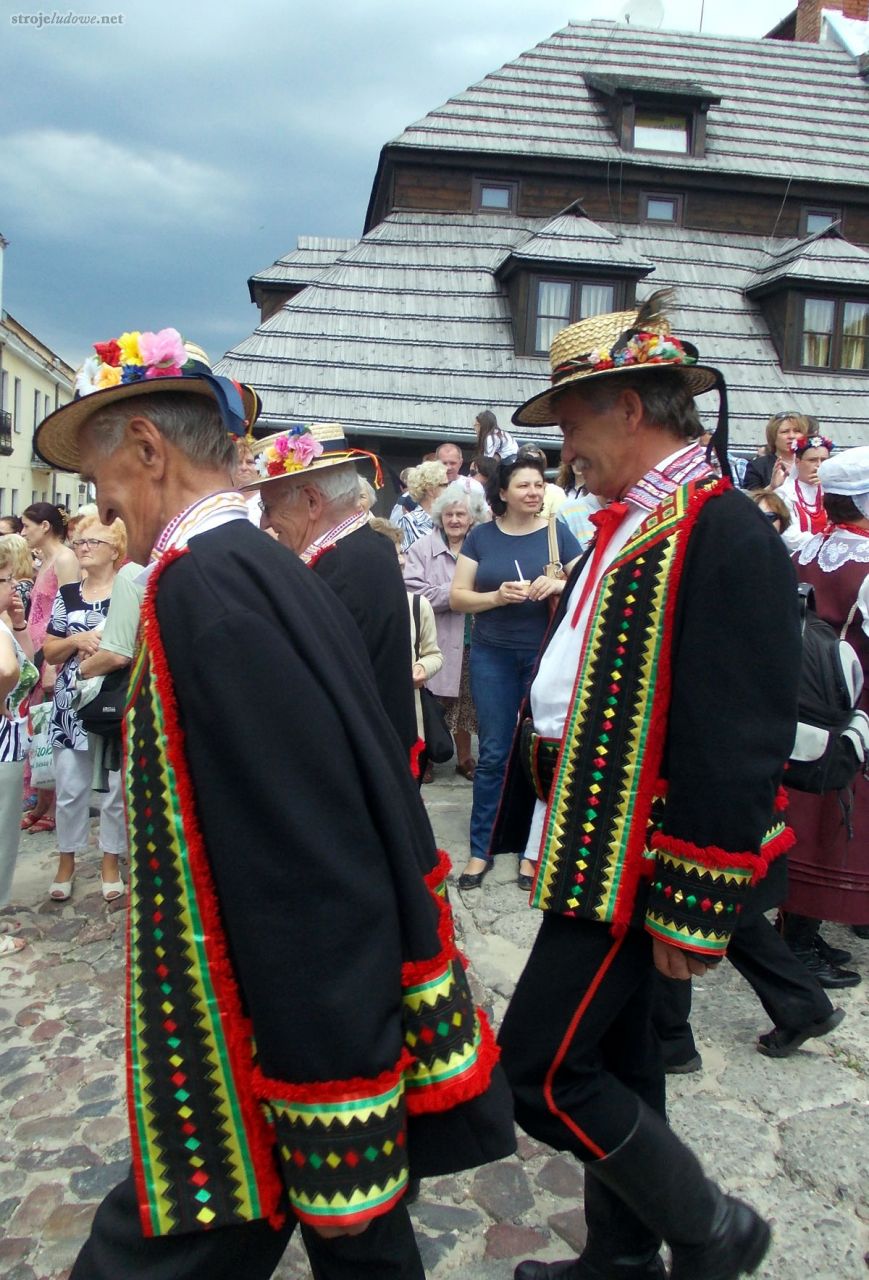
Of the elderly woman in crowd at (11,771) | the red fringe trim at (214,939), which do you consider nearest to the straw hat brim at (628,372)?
the red fringe trim at (214,939)

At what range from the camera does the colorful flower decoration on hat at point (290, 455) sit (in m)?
3.24

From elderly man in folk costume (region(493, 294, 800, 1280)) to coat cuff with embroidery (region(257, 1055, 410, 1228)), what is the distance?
701 mm

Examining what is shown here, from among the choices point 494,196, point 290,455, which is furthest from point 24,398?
point 290,455

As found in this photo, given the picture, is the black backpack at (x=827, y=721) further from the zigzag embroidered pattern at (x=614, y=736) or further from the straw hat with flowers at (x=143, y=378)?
the straw hat with flowers at (x=143, y=378)

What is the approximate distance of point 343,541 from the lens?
322cm

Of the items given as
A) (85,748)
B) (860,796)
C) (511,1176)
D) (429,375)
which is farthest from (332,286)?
(511,1176)

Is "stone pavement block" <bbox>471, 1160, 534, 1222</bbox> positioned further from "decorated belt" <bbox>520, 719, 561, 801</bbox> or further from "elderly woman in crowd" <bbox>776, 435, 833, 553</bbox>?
"elderly woman in crowd" <bbox>776, 435, 833, 553</bbox>

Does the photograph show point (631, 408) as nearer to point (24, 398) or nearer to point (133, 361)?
point (133, 361)

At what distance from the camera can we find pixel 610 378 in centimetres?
213

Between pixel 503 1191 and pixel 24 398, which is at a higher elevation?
pixel 24 398

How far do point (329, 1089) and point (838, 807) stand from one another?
9.45 feet

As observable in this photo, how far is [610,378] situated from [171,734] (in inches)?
49.9

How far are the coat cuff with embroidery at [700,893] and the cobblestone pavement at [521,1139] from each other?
106cm

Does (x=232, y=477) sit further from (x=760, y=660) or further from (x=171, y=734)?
(x=760, y=660)
